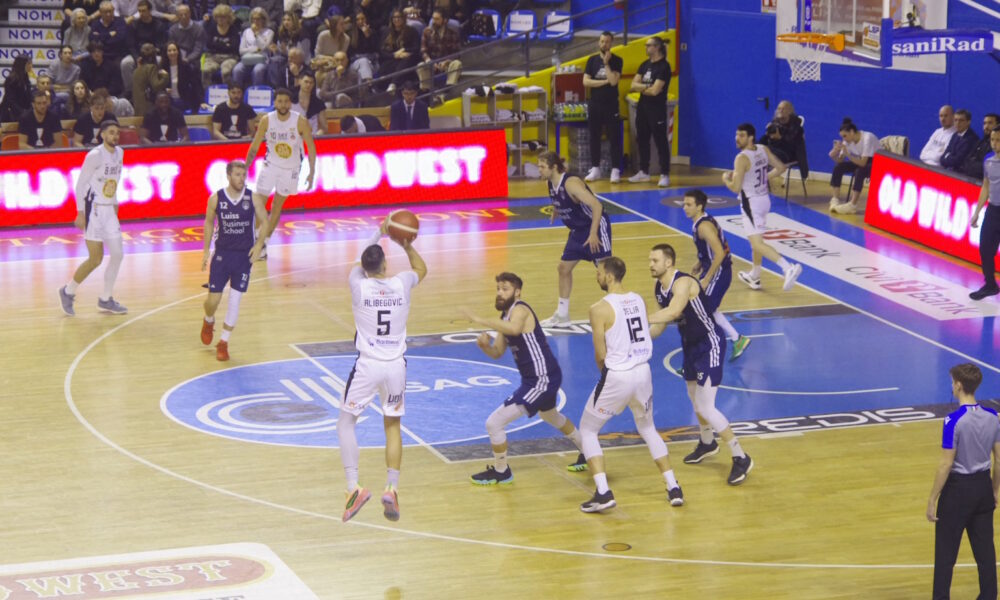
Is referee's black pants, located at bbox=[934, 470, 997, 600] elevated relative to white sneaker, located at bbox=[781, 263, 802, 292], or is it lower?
lower

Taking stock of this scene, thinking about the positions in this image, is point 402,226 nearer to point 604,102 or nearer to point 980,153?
point 980,153

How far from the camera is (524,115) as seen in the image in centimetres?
2781

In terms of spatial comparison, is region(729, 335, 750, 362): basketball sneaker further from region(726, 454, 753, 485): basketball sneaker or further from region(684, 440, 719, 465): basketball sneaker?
region(726, 454, 753, 485): basketball sneaker

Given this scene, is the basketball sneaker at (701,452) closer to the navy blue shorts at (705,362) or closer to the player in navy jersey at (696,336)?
the player in navy jersey at (696,336)

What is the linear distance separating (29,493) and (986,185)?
37.9ft

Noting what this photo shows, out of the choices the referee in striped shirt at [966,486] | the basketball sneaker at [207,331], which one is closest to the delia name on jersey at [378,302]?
the referee in striped shirt at [966,486]

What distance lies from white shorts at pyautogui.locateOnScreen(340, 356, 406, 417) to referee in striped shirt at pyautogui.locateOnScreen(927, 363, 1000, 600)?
12.3 feet

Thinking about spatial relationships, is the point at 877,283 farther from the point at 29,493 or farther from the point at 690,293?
the point at 29,493

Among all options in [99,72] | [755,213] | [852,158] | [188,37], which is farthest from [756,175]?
[188,37]

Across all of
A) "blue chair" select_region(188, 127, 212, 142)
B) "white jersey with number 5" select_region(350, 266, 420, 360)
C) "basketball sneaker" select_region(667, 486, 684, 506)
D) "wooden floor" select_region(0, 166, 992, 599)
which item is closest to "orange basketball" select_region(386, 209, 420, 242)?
"white jersey with number 5" select_region(350, 266, 420, 360)

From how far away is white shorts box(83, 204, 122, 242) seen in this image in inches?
663

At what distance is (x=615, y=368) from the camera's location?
426 inches

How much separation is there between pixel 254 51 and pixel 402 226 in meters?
17.4

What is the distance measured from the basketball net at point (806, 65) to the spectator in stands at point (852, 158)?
3172mm
